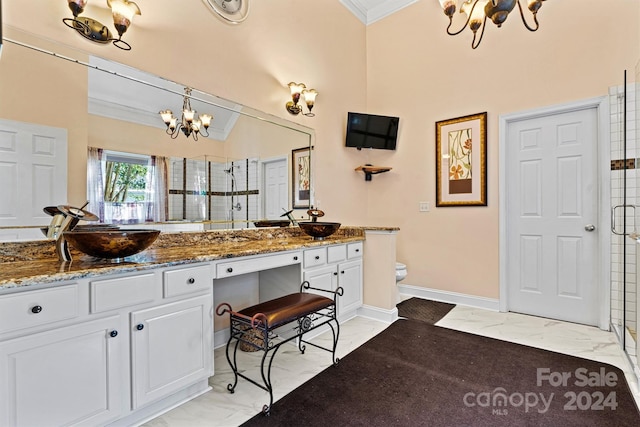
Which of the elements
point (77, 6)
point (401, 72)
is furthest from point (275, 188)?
point (401, 72)

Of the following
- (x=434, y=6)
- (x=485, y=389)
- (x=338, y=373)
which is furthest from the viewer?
(x=434, y=6)

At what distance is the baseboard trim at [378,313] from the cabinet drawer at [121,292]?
2062 millimetres

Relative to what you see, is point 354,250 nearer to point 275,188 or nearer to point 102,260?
point 275,188

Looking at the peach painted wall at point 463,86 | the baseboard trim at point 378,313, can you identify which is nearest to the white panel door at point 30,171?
the baseboard trim at point 378,313

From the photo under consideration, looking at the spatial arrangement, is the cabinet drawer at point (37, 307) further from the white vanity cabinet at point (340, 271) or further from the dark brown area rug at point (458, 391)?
the white vanity cabinet at point (340, 271)

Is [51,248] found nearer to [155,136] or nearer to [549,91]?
[155,136]

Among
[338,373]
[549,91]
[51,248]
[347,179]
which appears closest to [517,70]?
[549,91]

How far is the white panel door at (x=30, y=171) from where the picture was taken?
154 cm

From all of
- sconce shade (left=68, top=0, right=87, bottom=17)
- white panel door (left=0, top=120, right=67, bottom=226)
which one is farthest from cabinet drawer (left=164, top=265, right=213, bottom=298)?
sconce shade (left=68, top=0, right=87, bottom=17)

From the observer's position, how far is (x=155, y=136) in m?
2.12

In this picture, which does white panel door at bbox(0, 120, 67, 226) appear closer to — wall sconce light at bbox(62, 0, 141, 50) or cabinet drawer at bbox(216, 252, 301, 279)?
wall sconce light at bbox(62, 0, 141, 50)

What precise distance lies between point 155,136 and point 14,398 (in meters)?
1.55

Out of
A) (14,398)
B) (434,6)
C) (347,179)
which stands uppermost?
(434,6)

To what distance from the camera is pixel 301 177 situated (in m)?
3.28
